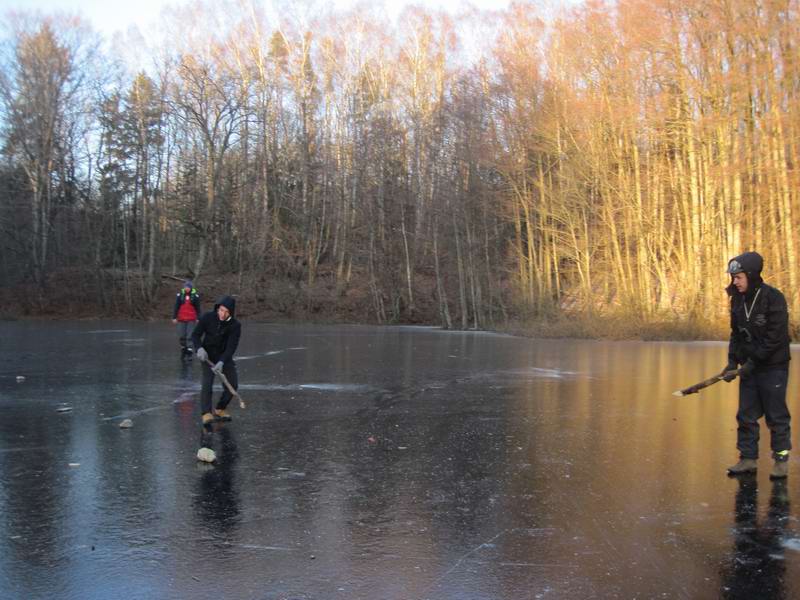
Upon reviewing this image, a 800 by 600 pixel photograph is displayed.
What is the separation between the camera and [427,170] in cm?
3981

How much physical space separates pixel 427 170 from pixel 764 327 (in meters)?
34.2

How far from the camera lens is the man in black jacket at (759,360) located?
638 cm

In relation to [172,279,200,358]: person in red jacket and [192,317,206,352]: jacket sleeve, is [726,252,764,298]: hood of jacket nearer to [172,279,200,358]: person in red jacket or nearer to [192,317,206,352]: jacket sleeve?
[192,317,206,352]: jacket sleeve

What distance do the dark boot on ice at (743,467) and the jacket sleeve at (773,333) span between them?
0.90m

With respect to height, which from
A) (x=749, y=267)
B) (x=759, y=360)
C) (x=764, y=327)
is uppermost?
(x=749, y=267)

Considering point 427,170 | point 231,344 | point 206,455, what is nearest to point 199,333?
point 231,344

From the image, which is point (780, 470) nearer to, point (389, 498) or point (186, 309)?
point (389, 498)

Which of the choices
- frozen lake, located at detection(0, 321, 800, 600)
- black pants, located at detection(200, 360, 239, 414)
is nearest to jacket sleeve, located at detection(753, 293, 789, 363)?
frozen lake, located at detection(0, 321, 800, 600)

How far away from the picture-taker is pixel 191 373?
14383 millimetres

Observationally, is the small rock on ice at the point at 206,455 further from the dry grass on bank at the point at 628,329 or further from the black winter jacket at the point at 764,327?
the dry grass on bank at the point at 628,329

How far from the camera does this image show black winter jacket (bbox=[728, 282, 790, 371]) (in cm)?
641

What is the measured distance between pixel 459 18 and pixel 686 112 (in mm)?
20729

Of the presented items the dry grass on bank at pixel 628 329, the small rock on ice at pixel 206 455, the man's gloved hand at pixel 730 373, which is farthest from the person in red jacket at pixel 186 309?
the dry grass on bank at pixel 628 329

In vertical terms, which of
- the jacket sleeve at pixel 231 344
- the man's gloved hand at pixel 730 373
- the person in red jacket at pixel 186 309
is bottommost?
the man's gloved hand at pixel 730 373
